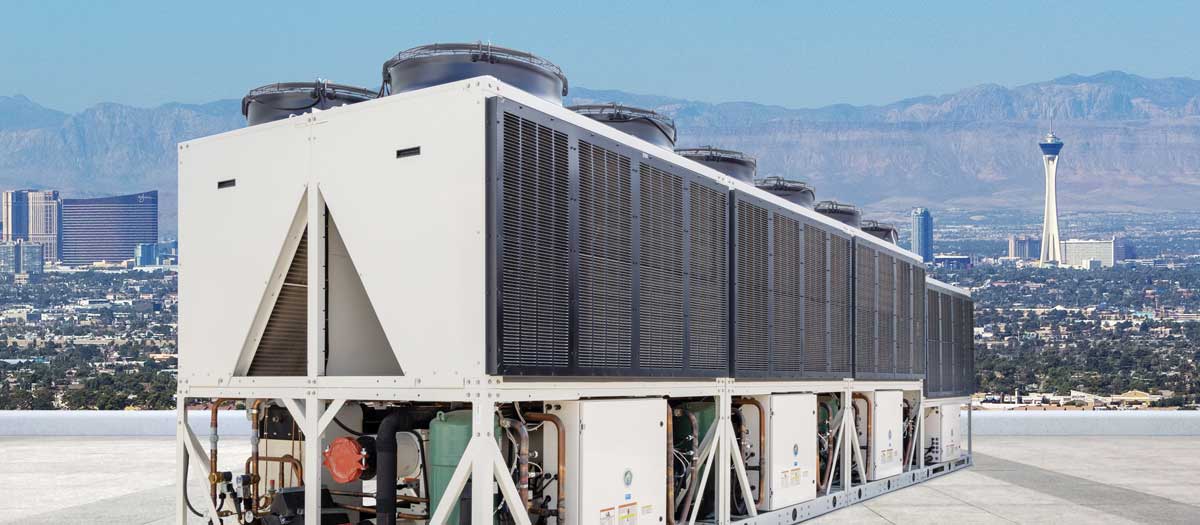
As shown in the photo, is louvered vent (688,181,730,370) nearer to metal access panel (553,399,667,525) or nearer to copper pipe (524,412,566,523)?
metal access panel (553,399,667,525)

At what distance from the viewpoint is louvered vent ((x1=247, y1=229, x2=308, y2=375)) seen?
334 inches

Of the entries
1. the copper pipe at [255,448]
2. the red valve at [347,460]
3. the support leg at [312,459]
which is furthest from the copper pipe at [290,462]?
the red valve at [347,460]

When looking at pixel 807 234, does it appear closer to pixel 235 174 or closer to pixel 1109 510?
pixel 1109 510

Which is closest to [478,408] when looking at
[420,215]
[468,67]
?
[420,215]

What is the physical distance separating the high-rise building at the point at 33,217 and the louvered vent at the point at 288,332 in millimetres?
148694

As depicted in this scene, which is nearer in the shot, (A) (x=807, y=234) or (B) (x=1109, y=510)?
(A) (x=807, y=234)

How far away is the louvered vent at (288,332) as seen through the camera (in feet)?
27.9

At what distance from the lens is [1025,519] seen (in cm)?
1359

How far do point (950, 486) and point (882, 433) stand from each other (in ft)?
7.80

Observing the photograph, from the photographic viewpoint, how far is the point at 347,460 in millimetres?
7754

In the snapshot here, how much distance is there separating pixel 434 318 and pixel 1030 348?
8170 cm

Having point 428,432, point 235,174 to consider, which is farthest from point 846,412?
point 235,174

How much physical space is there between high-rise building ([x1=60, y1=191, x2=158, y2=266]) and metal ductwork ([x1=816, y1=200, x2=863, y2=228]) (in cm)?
15020

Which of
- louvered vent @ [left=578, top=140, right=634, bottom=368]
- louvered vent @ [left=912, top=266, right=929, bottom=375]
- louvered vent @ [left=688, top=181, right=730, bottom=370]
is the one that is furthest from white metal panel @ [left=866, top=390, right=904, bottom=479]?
louvered vent @ [left=578, top=140, right=634, bottom=368]
